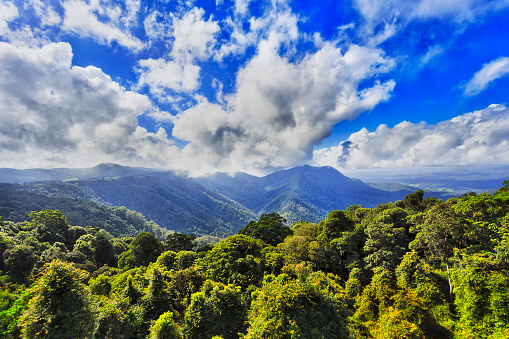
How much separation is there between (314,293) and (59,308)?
1248cm

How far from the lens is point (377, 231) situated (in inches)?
893

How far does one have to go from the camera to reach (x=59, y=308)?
8727 mm

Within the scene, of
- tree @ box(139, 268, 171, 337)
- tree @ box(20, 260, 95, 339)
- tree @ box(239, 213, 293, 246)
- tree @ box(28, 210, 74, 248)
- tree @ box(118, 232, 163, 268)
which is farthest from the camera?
tree @ box(28, 210, 74, 248)

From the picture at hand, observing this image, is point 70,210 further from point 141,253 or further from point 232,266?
point 232,266

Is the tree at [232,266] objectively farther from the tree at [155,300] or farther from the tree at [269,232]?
the tree at [269,232]

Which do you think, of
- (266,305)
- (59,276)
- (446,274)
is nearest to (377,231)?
(446,274)

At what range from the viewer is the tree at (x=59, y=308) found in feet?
27.3

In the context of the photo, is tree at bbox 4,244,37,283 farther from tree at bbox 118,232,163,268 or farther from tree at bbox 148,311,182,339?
tree at bbox 148,311,182,339

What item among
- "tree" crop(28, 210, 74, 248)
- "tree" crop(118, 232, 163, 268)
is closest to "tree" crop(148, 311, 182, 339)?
"tree" crop(118, 232, 163, 268)

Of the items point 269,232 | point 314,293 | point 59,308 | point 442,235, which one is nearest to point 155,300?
point 59,308

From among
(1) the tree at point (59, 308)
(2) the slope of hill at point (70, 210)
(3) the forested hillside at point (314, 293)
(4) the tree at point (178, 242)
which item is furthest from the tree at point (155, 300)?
(2) the slope of hill at point (70, 210)

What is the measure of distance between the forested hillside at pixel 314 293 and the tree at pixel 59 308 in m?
0.04

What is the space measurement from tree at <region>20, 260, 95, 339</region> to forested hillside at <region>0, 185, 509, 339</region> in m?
0.04

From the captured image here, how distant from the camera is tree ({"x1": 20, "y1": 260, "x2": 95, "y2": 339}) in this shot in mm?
8320
